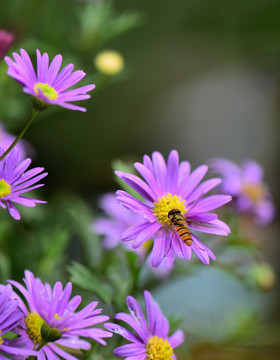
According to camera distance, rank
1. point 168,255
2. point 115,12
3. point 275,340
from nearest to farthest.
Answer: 1. point 168,255
2. point 275,340
3. point 115,12

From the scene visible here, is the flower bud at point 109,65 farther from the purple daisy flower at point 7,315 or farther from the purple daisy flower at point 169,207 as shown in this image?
the purple daisy flower at point 7,315

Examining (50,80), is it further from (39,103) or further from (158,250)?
(158,250)

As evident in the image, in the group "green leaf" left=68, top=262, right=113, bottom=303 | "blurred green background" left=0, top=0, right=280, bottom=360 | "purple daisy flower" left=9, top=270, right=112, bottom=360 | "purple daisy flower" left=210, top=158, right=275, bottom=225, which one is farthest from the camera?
"blurred green background" left=0, top=0, right=280, bottom=360

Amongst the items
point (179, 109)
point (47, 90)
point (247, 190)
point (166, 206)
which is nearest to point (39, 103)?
point (47, 90)

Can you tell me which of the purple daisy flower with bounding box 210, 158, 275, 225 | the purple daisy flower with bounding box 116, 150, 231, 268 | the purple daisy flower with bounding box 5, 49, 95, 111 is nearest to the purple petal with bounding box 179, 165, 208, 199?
the purple daisy flower with bounding box 116, 150, 231, 268

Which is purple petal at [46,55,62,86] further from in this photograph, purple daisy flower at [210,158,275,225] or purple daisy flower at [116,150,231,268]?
purple daisy flower at [210,158,275,225]

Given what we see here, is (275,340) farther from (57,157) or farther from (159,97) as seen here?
(159,97)

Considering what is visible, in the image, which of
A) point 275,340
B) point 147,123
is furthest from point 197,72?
point 275,340
